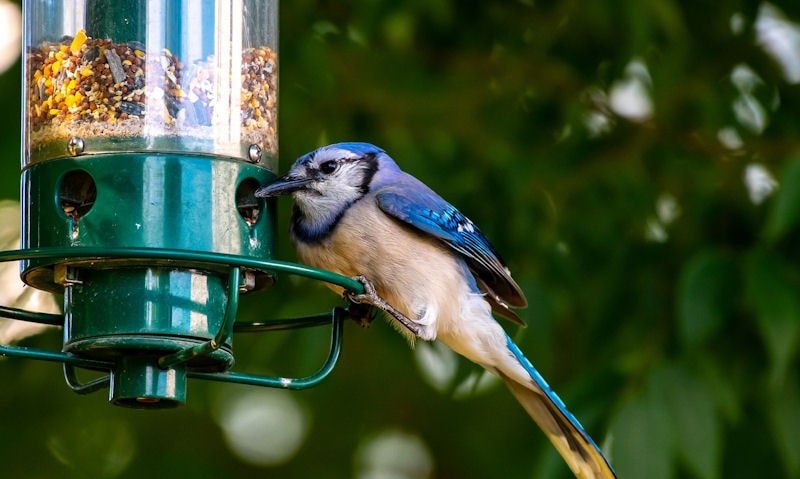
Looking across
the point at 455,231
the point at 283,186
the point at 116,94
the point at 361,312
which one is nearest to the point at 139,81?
the point at 116,94

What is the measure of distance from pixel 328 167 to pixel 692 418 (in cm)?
149

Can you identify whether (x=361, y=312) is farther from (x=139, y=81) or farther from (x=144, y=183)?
(x=139, y=81)

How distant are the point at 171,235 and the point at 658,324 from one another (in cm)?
199

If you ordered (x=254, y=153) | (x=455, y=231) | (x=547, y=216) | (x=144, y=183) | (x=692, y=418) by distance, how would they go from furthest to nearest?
1. (x=547, y=216)
2. (x=455, y=231)
3. (x=692, y=418)
4. (x=254, y=153)
5. (x=144, y=183)

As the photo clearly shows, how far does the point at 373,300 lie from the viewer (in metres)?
3.97

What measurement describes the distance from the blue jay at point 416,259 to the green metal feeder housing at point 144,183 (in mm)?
237

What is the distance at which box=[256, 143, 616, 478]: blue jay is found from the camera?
14.1 feet

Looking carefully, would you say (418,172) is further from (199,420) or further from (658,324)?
(199,420)

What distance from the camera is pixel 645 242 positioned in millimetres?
5379

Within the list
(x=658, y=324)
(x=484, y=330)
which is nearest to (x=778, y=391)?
(x=658, y=324)

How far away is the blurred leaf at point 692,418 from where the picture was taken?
4.18 metres

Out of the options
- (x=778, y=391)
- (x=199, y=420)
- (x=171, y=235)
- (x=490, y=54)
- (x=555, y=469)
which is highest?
(x=490, y=54)

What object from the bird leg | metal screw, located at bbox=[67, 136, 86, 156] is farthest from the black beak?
metal screw, located at bbox=[67, 136, 86, 156]

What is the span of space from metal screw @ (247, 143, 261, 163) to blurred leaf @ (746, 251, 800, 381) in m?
1.68
